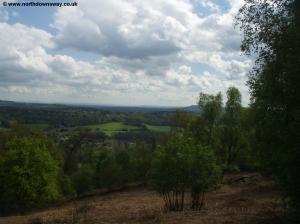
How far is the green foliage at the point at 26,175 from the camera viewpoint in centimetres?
3881

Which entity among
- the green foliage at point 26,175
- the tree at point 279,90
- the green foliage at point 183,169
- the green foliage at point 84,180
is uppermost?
the tree at point 279,90

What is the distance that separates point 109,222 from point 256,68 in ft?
36.3

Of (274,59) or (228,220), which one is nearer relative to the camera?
(274,59)

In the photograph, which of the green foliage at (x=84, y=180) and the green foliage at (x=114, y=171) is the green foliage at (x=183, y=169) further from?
the green foliage at (x=84, y=180)

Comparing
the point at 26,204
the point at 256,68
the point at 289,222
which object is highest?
the point at 256,68

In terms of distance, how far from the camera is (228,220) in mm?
17531

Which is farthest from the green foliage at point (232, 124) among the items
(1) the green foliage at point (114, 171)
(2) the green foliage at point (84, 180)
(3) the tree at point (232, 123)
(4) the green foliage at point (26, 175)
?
(2) the green foliage at point (84, 180)

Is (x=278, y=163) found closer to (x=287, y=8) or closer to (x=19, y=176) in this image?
(x=287, y=8)

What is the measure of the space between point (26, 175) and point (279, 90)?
30.7 meters

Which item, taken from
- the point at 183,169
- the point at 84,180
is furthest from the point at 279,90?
the point at 84,180

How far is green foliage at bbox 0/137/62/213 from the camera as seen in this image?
3881 cm

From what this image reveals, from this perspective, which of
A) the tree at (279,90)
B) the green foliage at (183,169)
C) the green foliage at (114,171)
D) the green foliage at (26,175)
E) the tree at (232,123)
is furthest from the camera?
the green foliage at (114,171)

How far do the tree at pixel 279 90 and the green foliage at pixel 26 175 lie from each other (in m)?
28.3

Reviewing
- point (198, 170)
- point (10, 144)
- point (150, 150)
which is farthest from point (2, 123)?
point (198, 170)
